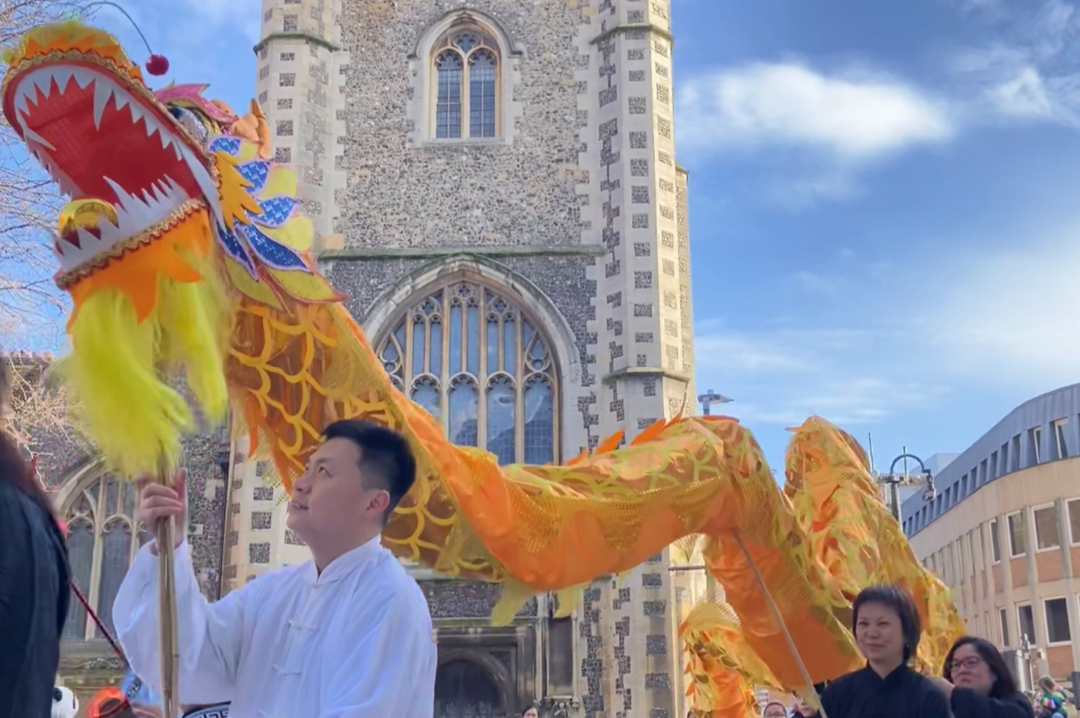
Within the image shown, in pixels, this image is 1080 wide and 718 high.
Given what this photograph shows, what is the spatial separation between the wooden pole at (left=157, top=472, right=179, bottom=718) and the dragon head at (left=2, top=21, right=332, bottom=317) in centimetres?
88

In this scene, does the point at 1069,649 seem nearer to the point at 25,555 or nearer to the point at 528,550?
the point at 528,550

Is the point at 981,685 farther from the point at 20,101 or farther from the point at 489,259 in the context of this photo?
the point at 489,259

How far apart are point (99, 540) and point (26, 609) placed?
12.4 m

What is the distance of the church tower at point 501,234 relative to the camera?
12.3 m

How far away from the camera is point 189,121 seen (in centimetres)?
340

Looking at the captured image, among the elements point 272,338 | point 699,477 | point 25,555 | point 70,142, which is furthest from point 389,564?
point 699,477

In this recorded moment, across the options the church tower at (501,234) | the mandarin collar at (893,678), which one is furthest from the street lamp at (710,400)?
the mandarin collar at (893,678)

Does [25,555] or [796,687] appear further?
[796,687]

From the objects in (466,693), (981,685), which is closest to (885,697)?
(981,685)

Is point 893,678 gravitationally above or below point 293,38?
below

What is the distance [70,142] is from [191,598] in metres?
1.40

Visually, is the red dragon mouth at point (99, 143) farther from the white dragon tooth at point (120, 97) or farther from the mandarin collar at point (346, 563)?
the mandarin collar at point (346, 563)

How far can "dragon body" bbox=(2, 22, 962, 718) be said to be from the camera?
2.85m

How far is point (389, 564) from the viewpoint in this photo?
2170mm
